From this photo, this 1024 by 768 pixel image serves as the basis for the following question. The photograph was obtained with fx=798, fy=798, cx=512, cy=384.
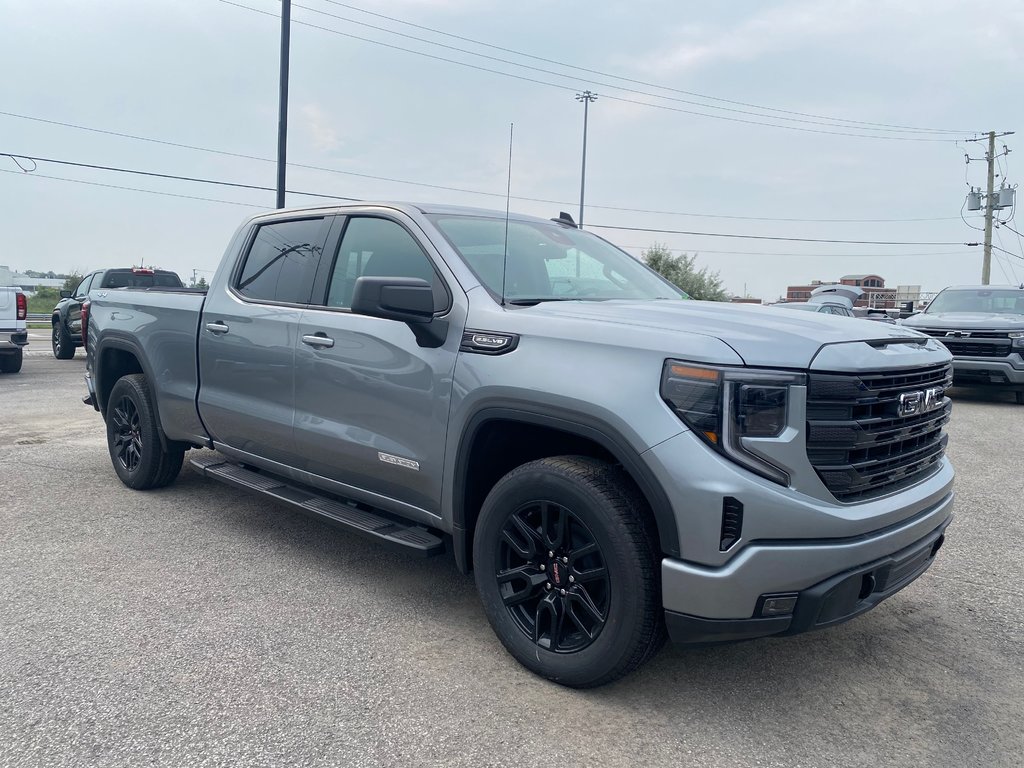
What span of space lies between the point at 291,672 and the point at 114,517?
2631mm

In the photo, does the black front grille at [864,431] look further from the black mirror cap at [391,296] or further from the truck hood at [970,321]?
the truck hood at [970,321]

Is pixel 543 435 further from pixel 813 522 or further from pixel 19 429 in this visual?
pixel 19 429

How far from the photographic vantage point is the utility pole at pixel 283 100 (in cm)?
1498

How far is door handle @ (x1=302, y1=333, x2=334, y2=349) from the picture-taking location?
3.96 metres

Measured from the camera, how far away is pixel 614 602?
2.78 meters

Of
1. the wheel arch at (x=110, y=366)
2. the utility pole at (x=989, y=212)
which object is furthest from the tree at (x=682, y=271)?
the wheel arch at (x=110, y=366)

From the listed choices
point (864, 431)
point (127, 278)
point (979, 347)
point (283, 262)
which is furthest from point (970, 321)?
point (127, 278)

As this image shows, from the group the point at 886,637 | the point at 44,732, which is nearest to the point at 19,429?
the point at 44,732

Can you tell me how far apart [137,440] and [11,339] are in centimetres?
935

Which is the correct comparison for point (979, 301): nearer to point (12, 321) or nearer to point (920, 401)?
point (920, 401)

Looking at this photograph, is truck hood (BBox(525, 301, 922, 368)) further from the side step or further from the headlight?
the side step

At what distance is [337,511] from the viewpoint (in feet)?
13.2

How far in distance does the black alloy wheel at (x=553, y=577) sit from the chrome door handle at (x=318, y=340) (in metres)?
1.43

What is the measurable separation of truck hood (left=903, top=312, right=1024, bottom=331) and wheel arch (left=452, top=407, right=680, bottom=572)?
31.6 feet
